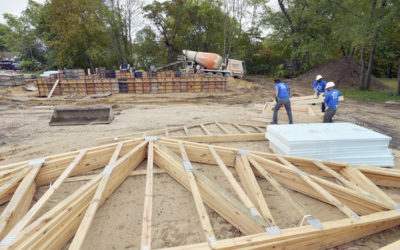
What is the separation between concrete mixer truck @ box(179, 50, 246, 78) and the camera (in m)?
21.0

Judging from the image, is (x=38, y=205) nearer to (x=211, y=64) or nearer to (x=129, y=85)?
(x=129, y=85)

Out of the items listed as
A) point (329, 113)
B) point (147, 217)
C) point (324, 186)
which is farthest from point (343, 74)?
point (147, 217)

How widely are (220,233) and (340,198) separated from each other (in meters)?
1.97

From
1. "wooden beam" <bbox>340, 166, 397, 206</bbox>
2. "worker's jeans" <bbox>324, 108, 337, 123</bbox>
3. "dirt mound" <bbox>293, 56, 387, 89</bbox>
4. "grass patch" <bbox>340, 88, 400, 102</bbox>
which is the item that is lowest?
"wooden beam" <bbox>340, 166, 397, 206</bbox>

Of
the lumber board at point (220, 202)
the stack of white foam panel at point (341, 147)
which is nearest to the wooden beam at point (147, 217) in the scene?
the lumber board at point (220, 202)

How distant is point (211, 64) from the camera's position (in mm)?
21000

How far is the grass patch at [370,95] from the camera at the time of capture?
13.3 meters

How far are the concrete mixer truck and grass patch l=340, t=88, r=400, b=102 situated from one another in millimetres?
10217

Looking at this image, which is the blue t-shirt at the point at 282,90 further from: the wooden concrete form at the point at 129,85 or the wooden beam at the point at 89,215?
the wooden concrete form at the point at 129,85

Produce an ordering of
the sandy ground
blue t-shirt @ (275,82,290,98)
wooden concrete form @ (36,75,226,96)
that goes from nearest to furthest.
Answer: the sandy ground, blue t-shirt @ (275,82,290,98), wooden concrete form @ (36,75,226,96)

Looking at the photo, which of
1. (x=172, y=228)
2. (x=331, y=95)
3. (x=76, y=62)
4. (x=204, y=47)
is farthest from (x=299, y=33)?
(x=76, y=62)

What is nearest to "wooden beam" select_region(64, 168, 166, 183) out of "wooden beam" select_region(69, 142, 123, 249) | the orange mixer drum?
"wooden beam" select_region(69, 142, 123, 249)

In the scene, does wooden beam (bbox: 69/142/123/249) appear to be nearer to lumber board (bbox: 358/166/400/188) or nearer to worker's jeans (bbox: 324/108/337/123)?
lumber board (bbox: 358/166/400/188)

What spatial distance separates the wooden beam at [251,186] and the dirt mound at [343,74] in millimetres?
18886
